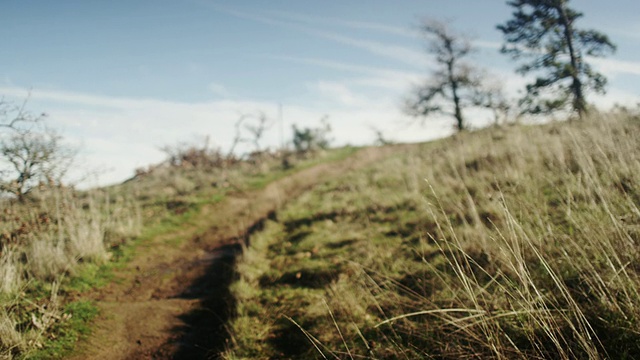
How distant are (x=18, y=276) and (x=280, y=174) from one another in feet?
41.0

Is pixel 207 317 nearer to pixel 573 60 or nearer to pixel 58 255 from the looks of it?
pixel 58 255

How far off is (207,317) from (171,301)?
2.75ft

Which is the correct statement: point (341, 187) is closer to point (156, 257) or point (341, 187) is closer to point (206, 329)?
point (156, 257)

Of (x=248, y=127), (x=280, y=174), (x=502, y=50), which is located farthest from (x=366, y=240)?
(x=248, y=127)

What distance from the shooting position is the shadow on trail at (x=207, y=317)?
11.8ft

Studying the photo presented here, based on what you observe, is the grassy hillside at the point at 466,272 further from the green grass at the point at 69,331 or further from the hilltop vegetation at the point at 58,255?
the hilltop vegetation at the point at 58,255

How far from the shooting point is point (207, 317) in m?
4.35

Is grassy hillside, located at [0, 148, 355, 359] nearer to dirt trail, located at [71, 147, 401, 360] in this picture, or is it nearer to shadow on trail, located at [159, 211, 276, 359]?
dirt trail, located at [71, 147, 401, 360]

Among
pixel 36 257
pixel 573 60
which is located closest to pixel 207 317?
pixel 36 257

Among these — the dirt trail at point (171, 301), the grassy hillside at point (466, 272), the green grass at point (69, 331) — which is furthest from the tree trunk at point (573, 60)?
the green grass at point (69, 331)

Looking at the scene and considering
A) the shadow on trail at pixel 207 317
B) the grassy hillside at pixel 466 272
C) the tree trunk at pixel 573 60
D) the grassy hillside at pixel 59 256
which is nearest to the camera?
the grassy hillside at pixel 466 272

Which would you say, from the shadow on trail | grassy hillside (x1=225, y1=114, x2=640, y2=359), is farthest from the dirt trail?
grassy hillside (x1=225, y1=114, x2=640, y2=359)

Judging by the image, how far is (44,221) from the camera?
18.9 feet

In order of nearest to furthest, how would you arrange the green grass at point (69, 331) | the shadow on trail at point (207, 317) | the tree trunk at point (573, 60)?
1. the green grass at point (69, 331)
2. the shadow on trail at point (207, 317)
3. the tree trunk at point (573, 60)
